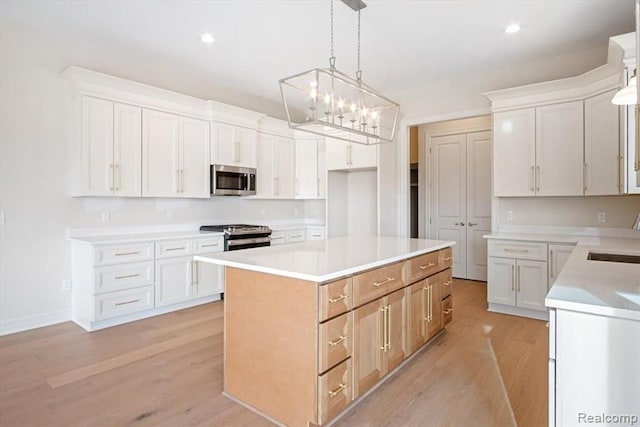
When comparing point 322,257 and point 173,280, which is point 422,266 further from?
point 173,280

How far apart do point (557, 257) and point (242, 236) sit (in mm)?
3516

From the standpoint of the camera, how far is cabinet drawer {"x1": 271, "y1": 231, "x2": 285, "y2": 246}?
5.18m

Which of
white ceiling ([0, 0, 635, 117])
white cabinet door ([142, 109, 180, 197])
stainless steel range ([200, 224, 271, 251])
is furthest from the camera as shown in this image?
stainless steel range ([200, 224, 271, 251])

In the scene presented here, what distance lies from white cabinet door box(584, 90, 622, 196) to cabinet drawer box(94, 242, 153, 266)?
4.49m

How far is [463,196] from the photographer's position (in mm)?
5711

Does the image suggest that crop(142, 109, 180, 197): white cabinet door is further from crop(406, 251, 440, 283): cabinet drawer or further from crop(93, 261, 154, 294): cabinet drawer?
crop(406, 251, 440, 283): cabinet drawer

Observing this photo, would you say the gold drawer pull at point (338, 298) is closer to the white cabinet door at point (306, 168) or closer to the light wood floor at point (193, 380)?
the light wood floor at point (193, 380)

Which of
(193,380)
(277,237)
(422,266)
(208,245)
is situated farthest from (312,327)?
(277,237)

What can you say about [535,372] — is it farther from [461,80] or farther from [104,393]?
[461,80]

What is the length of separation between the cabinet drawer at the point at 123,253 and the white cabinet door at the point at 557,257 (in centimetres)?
410

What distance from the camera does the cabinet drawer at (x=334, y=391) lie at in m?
1.80

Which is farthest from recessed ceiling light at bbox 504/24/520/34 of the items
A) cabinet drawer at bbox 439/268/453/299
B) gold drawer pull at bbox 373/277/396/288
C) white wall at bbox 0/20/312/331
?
white wall at bbox 0/20/312/331

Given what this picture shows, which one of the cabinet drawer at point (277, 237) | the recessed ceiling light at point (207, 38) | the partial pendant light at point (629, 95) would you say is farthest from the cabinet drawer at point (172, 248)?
the partial pendant light at point (629, 95)

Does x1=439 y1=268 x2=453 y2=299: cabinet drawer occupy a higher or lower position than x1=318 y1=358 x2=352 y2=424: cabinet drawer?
higher
